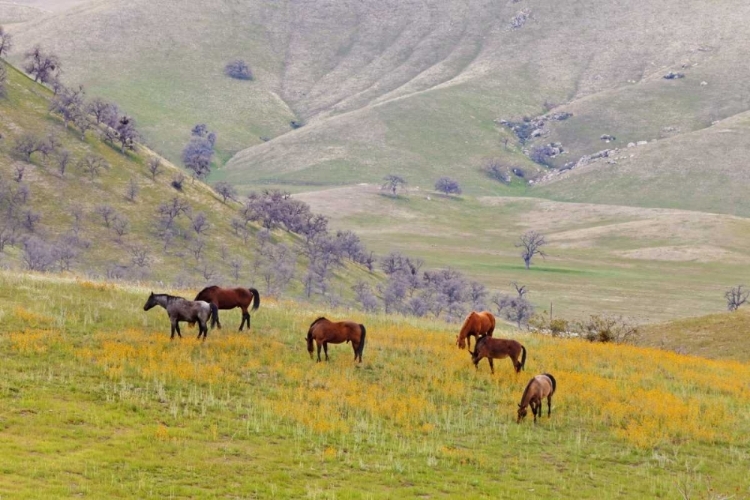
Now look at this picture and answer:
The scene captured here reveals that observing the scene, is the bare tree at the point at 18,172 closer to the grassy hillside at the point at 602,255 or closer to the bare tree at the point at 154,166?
the bare tree at the point at 154,166

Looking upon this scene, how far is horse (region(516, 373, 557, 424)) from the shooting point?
1919 cm

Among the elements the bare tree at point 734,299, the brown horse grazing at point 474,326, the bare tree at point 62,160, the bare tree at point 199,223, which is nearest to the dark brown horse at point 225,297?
the brown horse grazing at point 474,326

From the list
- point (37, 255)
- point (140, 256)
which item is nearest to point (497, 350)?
point (37, 255)

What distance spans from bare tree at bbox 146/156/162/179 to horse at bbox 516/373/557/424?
349 ft

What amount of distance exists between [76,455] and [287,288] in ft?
300

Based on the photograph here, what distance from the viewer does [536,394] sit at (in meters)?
19.3

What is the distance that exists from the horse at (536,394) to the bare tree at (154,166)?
349 feet

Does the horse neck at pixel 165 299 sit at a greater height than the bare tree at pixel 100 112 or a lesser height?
lesser

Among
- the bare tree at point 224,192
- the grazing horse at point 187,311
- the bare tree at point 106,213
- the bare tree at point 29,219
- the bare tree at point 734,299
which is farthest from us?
the bare tree at point 224,192

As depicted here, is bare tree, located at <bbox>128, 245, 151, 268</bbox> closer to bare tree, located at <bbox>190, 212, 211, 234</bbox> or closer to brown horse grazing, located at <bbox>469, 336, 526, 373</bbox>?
bare tree, located at <bbox>190, 212, 211, 234</bbox>

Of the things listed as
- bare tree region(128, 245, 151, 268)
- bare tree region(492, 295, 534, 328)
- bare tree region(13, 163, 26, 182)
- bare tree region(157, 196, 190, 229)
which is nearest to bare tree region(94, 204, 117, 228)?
bare tree region(128, 245, 151, 268)

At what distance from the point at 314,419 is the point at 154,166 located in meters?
108

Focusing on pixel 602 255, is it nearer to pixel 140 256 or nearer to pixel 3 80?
pixel 140 256

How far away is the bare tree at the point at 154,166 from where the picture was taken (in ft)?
390
